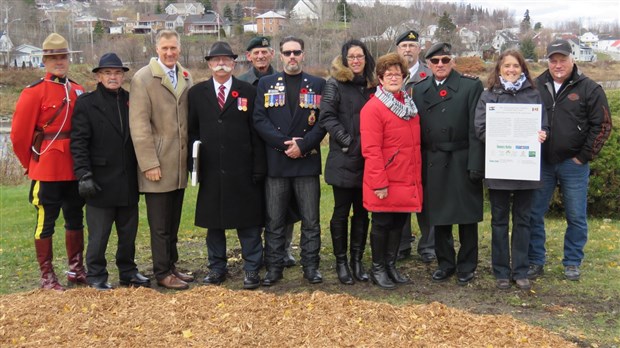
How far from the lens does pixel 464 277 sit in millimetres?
6629

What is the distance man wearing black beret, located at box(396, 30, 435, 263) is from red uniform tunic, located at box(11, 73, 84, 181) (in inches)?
141

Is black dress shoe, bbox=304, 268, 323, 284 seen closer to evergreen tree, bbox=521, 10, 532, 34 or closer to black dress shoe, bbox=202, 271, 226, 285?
black dress shoe, bbox=202, 271, 226, 285

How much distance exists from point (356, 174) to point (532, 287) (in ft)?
6.95

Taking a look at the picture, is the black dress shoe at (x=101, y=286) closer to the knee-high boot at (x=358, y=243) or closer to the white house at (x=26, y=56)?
the knee-high boot at (x=358, y=243)

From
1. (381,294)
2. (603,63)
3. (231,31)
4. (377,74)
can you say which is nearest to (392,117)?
(377,74)

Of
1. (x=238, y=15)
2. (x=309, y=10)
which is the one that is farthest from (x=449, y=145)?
(x=238, y=15)

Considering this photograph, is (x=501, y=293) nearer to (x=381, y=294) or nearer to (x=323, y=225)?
(x=381, y=294)

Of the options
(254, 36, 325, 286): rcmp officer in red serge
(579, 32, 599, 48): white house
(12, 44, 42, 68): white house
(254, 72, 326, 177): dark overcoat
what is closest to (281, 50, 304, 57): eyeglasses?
(254, 36, 325, 286): rcmp officer in red serge

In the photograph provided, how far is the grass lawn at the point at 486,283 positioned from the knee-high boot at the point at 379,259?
0.33 feet

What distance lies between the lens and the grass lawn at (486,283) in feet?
18.3

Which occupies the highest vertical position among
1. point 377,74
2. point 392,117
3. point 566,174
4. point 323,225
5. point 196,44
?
point 196,44

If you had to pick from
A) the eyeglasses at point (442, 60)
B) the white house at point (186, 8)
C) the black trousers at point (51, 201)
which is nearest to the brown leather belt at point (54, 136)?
the black trousers at point (51, 201)

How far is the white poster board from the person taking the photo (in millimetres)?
6125

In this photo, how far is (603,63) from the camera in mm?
57500
